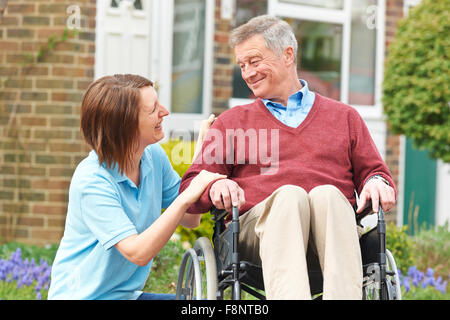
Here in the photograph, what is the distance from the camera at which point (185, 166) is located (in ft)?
16.0

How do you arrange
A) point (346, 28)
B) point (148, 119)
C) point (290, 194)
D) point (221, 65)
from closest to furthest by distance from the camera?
point (290, 194), point (148, 119), point (221, 65), point (346, 28)

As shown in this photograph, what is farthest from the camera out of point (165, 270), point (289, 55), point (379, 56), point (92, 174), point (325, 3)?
point (379, 56)

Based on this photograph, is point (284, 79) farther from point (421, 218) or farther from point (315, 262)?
point (421, 218)

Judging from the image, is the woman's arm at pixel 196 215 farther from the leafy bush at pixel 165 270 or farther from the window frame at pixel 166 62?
the window frame at pixel 166 62

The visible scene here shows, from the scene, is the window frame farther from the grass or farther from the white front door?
the grass

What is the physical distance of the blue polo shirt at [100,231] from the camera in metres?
2.52

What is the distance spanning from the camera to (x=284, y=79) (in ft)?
10.2

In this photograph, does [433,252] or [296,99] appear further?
[433,252]

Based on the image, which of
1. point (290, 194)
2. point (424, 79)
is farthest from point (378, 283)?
point (424, 79)

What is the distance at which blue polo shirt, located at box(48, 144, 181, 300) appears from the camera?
2.52m

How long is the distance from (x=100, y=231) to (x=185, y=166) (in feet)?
7.77

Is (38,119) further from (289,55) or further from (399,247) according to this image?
(289,55)
